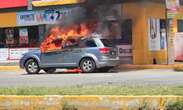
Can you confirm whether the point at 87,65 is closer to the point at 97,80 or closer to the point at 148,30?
the point at 148,30

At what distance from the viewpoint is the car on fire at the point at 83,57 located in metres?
24.7

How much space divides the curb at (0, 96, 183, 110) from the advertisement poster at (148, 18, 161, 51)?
61.3ft

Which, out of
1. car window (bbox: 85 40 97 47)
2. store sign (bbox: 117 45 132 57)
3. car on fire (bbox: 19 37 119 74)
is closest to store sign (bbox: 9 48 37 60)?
store sign (bbox: 117 45 132 57)

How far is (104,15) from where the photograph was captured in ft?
89.5

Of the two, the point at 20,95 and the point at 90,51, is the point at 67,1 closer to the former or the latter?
the point at 90,51

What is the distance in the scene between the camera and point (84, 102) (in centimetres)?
1056

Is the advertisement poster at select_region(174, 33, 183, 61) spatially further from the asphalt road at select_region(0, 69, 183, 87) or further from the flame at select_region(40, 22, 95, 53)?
the flame at select_region(40, 22, 95, 53)

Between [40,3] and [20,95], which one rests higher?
[40,3]

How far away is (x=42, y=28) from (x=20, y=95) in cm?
2089

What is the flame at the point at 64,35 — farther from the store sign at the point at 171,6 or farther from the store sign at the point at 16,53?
the store sign at the point at 16,53

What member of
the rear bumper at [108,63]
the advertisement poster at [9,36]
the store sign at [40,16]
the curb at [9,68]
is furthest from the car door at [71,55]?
the advertisement poster at [9,36]

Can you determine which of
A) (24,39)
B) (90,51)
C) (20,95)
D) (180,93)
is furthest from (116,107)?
(24,39)

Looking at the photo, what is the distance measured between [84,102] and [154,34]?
63.6ft

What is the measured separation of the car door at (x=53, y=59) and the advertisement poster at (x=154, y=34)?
565cm
